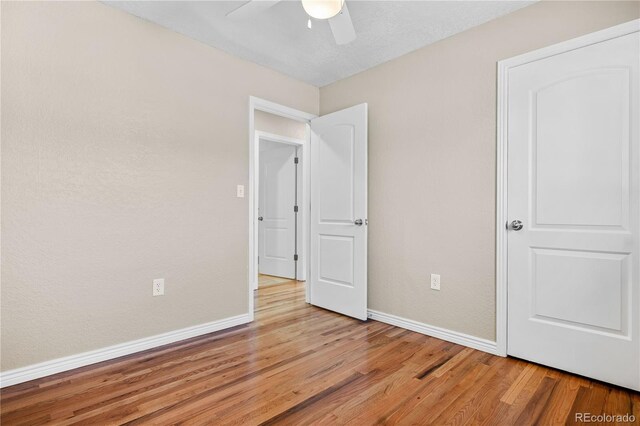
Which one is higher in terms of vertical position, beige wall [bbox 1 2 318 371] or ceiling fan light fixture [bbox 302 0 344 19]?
ceiling fan light fixture [bbox 302 0 344 19]

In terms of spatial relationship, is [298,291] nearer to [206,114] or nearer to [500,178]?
[206,114]

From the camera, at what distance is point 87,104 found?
7.33 ft

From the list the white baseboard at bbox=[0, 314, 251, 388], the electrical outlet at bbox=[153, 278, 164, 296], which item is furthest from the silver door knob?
the electrical outlet at bbox=[153, 278, 164, 296]

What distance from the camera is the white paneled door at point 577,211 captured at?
190cm

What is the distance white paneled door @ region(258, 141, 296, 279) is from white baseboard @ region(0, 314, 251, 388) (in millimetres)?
2198

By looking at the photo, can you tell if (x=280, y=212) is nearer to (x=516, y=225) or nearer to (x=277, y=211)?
(x=277, y=211)

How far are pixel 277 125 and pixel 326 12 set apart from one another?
3.11 meters

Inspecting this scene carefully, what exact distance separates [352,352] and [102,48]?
9.00 ft

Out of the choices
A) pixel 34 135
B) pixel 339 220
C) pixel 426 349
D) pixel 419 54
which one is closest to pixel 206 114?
pixel 34 135

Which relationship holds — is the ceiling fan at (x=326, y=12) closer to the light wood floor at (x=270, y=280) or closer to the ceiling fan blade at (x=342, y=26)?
the ceiling fan blade at (x=342, y=26)

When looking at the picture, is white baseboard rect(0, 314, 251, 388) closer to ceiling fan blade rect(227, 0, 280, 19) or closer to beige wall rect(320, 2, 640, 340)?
beige wall rect(320, 2, 640, 340)

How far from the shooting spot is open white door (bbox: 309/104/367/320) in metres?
3.15

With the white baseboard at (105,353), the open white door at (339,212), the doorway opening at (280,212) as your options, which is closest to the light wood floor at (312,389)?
the white baseboard at (105,353)

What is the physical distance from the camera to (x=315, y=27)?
2559 mm
